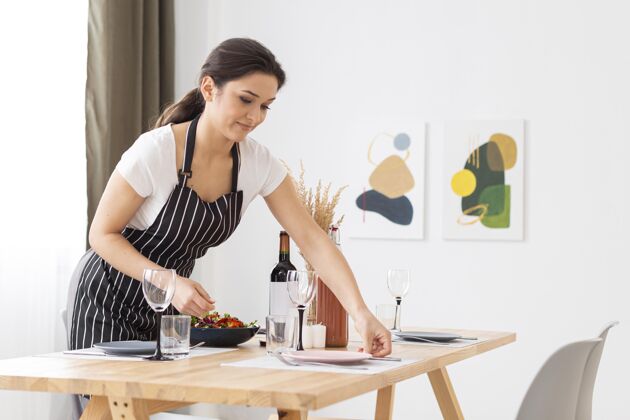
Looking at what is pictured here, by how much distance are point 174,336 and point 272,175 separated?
68cm

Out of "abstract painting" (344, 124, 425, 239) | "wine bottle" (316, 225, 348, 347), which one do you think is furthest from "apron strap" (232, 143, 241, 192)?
"abstract painting" (344, 124, 425, 239)

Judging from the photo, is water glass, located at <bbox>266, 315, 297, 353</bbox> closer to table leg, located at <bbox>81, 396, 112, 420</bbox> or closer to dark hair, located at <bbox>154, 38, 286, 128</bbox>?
table leg, located at <bbox>81, 396, 112, 420</bbox>

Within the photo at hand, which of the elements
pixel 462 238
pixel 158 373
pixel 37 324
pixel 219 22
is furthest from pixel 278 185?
Result: pixel 219 22

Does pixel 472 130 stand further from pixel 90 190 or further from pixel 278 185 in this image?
pixel 278 185

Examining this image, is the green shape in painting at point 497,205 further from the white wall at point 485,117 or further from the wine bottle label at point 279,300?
the wine bottle label at point 279,300

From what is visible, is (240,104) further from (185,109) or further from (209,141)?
(185,109)

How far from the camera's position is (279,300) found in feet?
7.75

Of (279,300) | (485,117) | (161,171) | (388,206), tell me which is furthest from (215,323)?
(485,117)

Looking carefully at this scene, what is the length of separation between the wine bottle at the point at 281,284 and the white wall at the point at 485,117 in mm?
2191

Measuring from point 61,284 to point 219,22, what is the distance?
5.91 ft

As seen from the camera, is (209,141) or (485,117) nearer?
(209,141)

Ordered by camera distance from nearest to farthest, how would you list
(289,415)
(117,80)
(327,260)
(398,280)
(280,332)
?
(289,415) < (280,332) < (327,260) < (398,280) < (117,80)

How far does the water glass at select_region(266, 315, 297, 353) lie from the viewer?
78.0 inches

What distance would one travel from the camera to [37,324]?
149 inches
